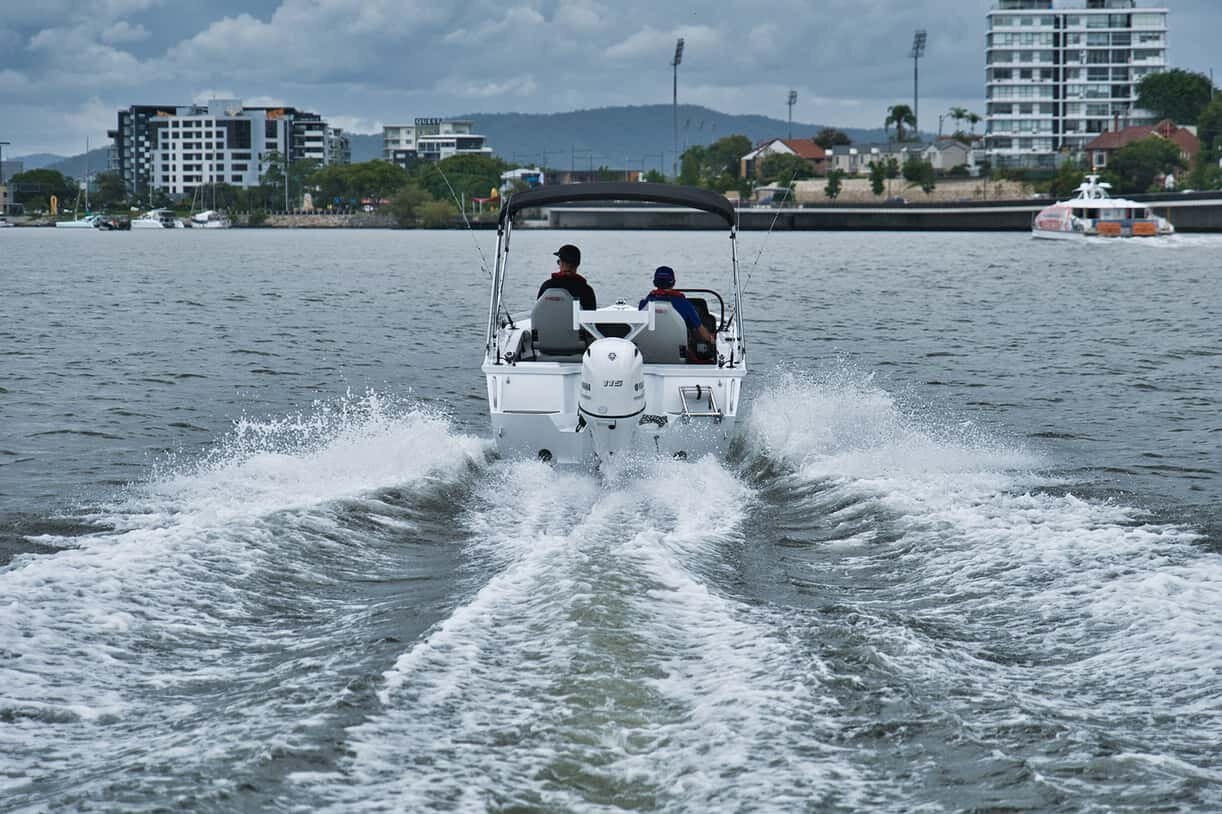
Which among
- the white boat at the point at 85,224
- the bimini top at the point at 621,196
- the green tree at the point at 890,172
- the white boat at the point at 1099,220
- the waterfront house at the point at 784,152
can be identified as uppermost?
the waterfront house at the point at 784,152

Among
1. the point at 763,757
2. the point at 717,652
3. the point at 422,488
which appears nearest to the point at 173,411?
the point at 422,488

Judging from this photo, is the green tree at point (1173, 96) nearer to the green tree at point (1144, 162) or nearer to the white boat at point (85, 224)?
the green tree at point (1144, 162)

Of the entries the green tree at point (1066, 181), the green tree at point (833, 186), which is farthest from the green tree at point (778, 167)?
the green tree at point (1066, 181)

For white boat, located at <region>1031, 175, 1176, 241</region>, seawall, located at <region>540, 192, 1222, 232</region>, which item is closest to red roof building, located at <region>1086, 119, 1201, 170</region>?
seawall, located at <region>540, 192, 1222, 232</region>

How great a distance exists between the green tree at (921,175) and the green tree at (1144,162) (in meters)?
20.1

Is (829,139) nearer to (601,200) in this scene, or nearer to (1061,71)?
(1061,71)

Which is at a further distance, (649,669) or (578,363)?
(578,363)

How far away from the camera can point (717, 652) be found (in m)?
6.30

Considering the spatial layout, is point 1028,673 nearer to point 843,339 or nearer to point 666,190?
point 666,190

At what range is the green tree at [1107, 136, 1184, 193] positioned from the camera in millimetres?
124438

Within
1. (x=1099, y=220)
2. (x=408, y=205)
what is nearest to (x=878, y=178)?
(x=408, y=205)

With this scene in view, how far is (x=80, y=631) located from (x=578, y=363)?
515 centimetres

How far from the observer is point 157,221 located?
600ft

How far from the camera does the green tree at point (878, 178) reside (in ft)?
486
